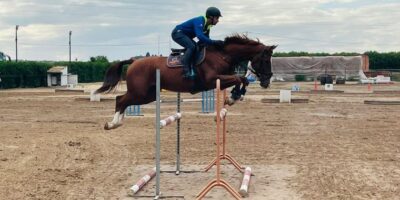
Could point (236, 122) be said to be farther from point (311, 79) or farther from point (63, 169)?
point (311, 79)

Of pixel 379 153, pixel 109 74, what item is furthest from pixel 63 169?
pixel 379 153

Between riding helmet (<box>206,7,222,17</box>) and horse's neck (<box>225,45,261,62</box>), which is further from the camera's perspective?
horse's neck (<box>225,45,261,62</box>)

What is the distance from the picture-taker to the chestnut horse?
27.5 feet

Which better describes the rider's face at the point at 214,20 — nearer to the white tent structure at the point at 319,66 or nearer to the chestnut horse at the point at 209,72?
the chestnut horse at the point at 209,72

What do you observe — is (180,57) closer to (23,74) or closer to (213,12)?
(213,12)

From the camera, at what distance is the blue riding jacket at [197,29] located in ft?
27.4

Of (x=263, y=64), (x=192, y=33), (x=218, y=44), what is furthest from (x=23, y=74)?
(x=263, y=64)

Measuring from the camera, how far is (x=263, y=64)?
28.1 feet

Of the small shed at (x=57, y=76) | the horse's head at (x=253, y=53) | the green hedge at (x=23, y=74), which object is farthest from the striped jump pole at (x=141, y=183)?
the small shed at (x=57, y=76)

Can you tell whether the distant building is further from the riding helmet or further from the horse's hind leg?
the riding helmet

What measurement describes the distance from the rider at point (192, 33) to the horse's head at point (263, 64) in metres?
0.57

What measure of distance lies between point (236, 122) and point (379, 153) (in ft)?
23.2

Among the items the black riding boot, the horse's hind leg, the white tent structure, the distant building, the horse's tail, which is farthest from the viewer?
the white tent structure

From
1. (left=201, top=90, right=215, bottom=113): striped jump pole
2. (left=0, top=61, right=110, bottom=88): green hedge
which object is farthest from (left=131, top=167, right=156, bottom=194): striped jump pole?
(left=0, top=61, right=110, bottom=88): green hedge
